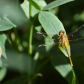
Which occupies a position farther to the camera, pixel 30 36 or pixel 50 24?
pixel 30 36

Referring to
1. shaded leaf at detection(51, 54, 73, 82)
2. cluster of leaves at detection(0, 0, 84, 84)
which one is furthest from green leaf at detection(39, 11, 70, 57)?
shaded leaf at detection(51, 54, 73, 82)

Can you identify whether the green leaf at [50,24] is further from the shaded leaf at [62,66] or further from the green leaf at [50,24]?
the shaded leaf at [62,66]

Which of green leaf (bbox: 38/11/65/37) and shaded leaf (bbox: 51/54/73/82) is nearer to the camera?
green leaf (bbox: 38/11/65/37)

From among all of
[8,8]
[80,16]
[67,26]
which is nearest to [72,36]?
[67,26]

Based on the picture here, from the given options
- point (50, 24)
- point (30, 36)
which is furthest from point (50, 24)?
point (30, 36)

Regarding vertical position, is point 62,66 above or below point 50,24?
below

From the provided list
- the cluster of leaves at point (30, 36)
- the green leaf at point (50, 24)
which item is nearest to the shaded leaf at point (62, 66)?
the cluster of leaves at point (30, 36)

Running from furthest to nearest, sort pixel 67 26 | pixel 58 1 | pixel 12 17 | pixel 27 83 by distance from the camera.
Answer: pixel 67 26, pixel 27 83, pixel 12 17, pixel 58 1

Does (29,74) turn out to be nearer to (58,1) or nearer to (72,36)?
(72,36)

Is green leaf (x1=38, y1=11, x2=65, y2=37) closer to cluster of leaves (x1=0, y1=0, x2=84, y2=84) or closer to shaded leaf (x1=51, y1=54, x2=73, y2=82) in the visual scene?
cluster of leaves (x1=0, y1=0, x2=84, y2=84)

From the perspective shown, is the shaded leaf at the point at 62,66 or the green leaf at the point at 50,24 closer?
the green leaf at the point at 50,24

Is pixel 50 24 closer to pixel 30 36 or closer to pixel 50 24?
pixel 50 24
